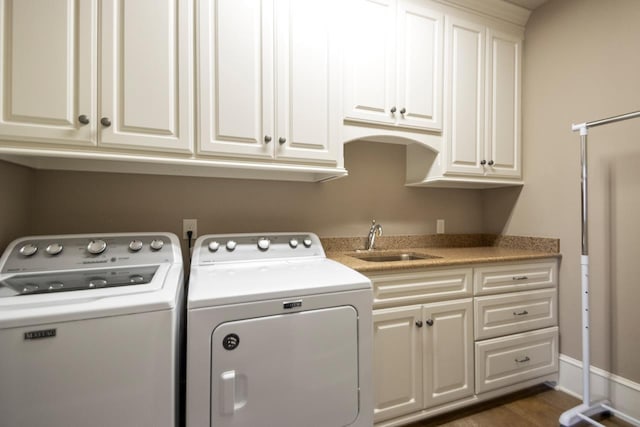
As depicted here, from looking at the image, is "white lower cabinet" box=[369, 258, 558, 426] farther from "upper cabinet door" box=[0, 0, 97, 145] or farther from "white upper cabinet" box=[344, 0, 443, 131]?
"upper cabinet door" box=[0, 0, 97, 145]

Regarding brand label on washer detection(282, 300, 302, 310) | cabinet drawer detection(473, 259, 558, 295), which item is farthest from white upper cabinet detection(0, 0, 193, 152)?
cabinet drawer detection(473, 259, 558, 295)

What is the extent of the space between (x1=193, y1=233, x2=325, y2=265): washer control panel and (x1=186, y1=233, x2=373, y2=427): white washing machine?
0.16 m

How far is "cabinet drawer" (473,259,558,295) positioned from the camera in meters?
1.77

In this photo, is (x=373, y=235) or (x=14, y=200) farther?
(x=373, y=235)

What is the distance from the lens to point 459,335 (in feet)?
5.63

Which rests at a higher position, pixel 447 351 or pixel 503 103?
pixel 503 103

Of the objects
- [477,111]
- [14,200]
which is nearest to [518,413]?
[477,111]

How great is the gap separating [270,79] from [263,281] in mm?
984

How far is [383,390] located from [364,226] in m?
1.01

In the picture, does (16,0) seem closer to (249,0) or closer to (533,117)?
Answer: (249,0)

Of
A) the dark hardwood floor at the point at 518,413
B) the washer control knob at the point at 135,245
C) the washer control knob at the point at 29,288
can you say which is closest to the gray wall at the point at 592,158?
the dark hardwood floor at the point at 518,413

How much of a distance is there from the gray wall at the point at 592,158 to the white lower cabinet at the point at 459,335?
227 mm

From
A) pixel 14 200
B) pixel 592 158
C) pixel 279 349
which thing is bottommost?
pixel 279 349

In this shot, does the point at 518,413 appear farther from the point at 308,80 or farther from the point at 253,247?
the point at 308,80
